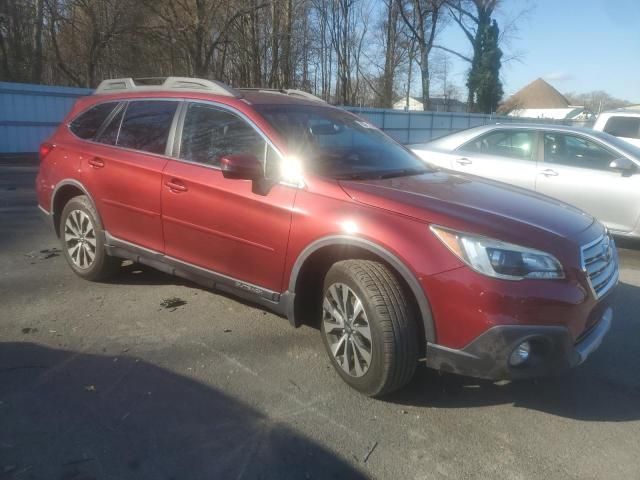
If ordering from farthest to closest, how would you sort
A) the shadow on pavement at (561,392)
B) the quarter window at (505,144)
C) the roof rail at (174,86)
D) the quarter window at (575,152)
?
Answer: the quarter window at (505,144) < the quarter window at (575,152) < the roof rail at (174,86) < the shadow on pavement at (561,392)

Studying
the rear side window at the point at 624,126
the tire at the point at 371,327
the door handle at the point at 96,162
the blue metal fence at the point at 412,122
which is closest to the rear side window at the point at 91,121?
the door handle at the point at 96,162

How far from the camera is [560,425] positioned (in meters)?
2.92

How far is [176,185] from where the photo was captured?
153 inches

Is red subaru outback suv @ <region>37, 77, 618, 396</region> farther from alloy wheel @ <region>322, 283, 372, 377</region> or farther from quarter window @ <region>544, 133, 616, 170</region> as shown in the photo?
quarter window @ <region>544, 133, 616, 170</region>

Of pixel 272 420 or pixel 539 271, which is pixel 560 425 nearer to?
pixel 539 271

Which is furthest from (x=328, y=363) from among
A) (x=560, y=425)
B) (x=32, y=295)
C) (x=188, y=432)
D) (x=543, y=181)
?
(x=543, y=181)

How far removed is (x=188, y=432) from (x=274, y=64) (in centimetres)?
2377

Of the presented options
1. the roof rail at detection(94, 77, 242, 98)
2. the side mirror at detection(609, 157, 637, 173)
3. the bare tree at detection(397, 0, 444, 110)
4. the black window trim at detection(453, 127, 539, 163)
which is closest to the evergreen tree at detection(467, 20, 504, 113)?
the bare tree at detection(397, 0, 444, 110)

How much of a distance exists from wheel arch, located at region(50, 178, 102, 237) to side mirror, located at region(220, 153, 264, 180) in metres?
1.91

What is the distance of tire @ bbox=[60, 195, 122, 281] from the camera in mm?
4609

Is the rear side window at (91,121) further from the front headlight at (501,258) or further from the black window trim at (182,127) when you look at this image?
the front headlight at (501,258)

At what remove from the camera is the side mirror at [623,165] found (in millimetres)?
6312

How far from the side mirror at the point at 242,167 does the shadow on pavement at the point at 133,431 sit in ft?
4.20

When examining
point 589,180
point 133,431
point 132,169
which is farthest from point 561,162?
point 133,431
